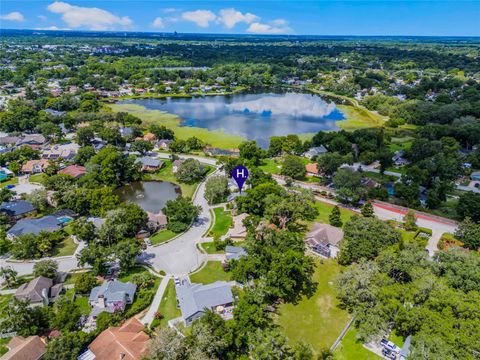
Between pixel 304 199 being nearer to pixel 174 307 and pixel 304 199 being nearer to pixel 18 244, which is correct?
pixel 174 307

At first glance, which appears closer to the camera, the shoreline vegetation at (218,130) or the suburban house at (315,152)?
the suburban house at (315,152)

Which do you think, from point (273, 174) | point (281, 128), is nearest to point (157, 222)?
point (273, 174)

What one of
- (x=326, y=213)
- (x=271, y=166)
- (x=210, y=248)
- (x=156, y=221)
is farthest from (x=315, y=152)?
(x=156, y=221)

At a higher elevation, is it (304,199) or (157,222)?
(304,199)

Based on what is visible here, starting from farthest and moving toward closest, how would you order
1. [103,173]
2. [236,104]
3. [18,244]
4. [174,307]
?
1. [236,104]
2. [103,173]
3. [18,244]
4. [174,307]

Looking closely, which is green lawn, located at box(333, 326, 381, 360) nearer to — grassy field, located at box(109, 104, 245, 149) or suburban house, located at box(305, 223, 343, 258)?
suburban house, located at box(305, 223, 343, 258)

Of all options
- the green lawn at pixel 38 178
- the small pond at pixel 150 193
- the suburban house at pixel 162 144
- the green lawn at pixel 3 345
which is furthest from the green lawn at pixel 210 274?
the suburban house at pixel 162 144

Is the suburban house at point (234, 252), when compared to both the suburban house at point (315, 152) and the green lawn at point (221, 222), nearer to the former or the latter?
the green lawn at point (221, 222)
